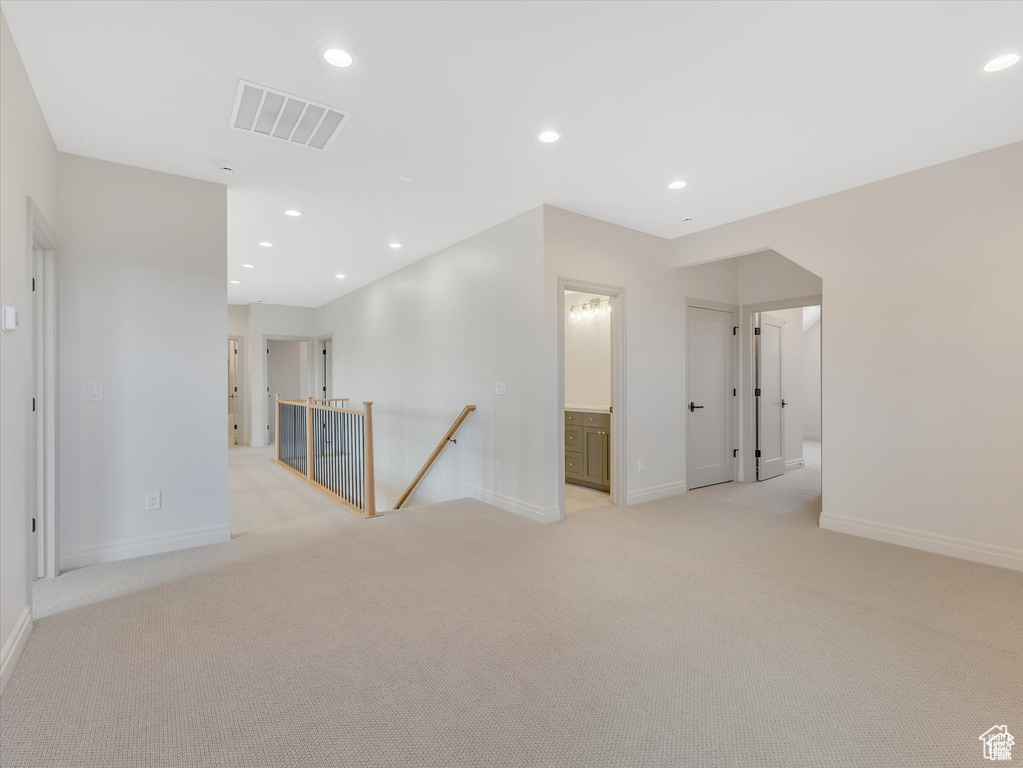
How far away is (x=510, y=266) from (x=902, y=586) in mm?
3584

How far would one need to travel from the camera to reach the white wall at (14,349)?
6.47ft

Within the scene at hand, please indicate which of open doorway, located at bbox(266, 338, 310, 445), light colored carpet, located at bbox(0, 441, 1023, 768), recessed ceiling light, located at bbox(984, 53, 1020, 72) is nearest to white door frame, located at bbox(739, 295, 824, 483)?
light colored carpet, located at bbox(0, 441, 1023, 768)

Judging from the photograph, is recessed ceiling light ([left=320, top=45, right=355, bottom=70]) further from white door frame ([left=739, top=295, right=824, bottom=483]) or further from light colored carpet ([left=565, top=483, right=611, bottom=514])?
white door frame ([left=739, top=295, right=824, bottom=483])

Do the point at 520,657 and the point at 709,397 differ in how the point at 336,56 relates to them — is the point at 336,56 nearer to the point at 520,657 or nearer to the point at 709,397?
the point at 520,657

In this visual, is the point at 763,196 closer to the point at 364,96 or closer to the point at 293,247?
the point at 364,96

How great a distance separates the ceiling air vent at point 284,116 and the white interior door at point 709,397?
3.97 m

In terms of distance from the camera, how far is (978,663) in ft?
6.70

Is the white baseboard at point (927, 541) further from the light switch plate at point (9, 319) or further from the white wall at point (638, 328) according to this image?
the light switch plate at point (9, 319)

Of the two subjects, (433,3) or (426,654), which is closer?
(433,3)

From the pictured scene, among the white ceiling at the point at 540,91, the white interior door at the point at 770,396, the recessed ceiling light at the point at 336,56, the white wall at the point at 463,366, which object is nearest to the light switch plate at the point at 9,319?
the white ceiling at the point at 540,91

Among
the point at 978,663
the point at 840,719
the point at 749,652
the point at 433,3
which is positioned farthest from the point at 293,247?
the point at 978,663

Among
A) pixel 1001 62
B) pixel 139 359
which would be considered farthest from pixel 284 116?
pixel 1001 62

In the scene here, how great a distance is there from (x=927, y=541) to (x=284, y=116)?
4.98m

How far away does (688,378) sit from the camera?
5.31m
